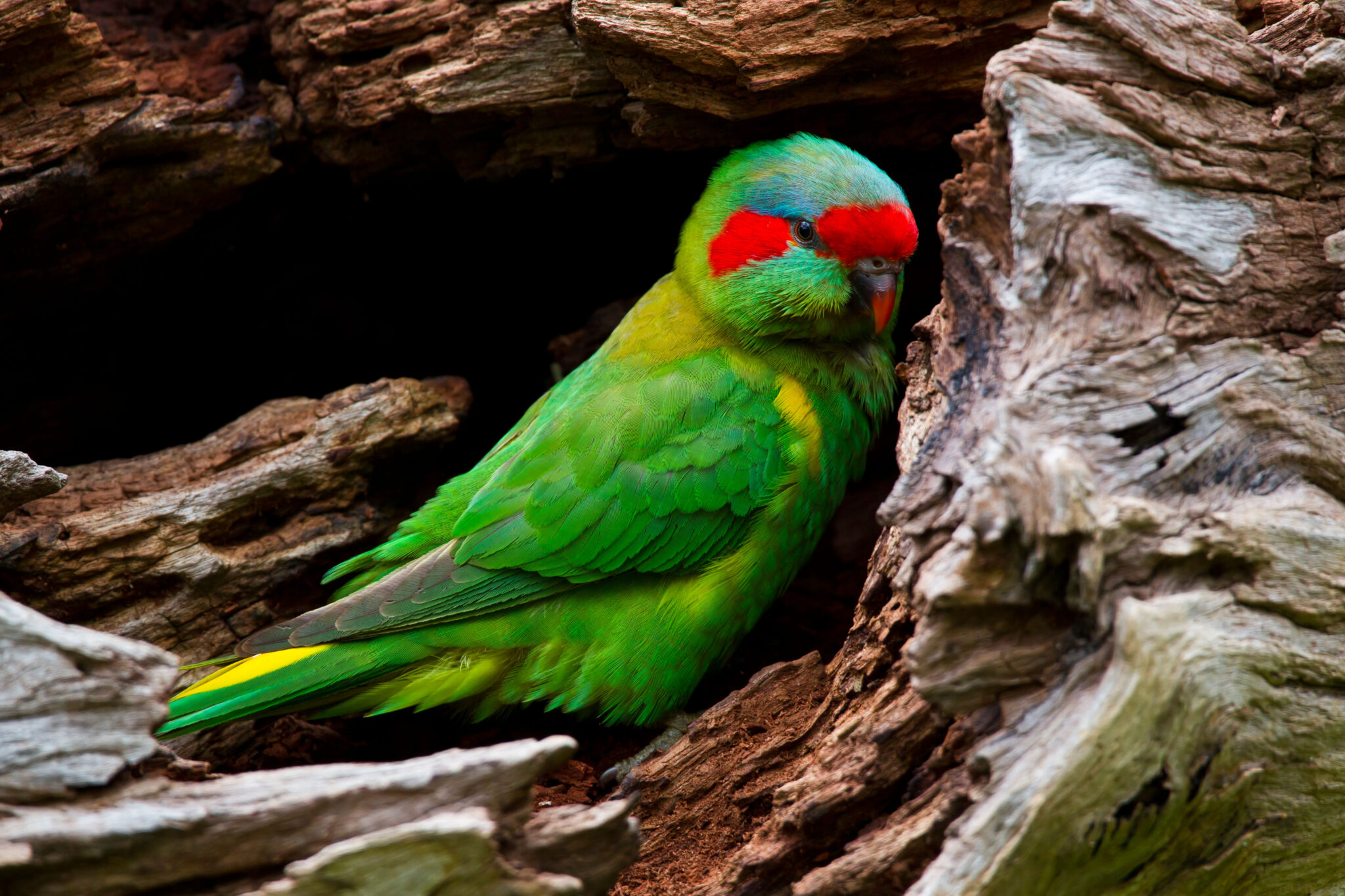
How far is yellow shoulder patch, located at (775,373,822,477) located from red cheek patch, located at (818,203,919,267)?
1.71 feet

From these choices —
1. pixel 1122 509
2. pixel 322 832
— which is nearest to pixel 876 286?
pixel 1122 509

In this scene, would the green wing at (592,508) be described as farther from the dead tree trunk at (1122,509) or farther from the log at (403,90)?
the log at (403,90)

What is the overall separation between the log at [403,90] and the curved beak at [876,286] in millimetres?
702

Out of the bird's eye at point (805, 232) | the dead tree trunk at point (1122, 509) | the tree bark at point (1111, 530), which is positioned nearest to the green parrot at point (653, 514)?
the bird's eye at point (805, 232)

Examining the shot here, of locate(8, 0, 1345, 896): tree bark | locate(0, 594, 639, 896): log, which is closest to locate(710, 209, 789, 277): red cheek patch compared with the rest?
locate(8, 0, 1345, 896): tree bark

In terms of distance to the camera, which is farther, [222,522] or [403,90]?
[403,90]

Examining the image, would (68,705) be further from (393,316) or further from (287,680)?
(393,316)

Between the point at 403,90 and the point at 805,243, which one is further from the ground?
the point at 403,90

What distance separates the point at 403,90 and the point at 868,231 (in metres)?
1.98

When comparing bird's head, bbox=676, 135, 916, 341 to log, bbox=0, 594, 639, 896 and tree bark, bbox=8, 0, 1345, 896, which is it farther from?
log, bbox=0, 594, 639, 896

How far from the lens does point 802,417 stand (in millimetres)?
3773

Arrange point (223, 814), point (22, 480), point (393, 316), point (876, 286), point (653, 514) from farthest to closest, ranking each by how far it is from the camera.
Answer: point (393, 316) < point (876, 286) < point (653, 514) < point (22, 480) < point (223, 814)

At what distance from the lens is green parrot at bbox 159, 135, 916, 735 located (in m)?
3.45

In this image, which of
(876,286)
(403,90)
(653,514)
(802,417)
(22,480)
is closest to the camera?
(22,480)
